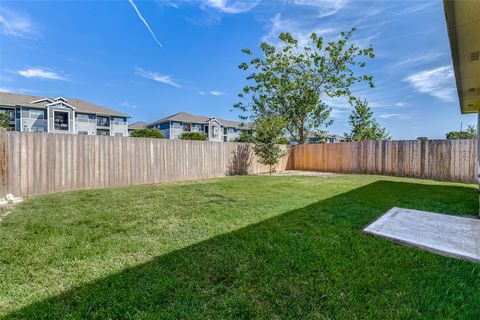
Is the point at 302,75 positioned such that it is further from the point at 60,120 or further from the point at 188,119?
the point at 60,120

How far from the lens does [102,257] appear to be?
2312 mm

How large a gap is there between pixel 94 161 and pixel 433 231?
25.6 feet

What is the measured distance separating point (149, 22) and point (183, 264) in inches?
417

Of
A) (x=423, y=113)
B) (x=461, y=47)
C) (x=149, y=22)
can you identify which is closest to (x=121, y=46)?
(x=149, y=22)

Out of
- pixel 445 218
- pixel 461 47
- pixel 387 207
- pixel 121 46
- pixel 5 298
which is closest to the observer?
pixel 5 298

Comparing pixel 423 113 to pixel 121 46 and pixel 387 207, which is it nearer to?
pixel 387 207

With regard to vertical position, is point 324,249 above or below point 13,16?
below

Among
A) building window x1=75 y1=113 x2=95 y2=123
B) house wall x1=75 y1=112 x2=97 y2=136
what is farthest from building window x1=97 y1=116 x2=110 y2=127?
building window x1=75 y1=113 x2=95 y2=123

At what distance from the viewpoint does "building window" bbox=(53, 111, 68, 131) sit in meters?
22.9

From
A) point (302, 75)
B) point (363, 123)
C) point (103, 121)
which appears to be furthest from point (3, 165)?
point (103, 121)

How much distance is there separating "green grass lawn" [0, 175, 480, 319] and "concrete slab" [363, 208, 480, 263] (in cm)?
19

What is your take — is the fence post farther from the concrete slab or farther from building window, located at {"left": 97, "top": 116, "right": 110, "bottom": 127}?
building window, located at {"left": 97, "top": 116, "right": 110, "bottom": 127}

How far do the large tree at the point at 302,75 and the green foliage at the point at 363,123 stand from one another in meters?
3.27

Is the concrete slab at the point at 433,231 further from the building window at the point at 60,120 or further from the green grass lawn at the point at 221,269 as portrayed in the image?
the building window at the point at 60,120
